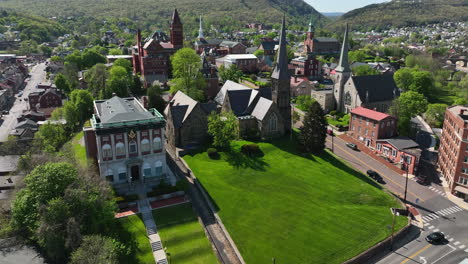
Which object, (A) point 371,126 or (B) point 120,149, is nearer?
(B) point 120,149

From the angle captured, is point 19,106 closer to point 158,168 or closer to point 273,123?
point 158,168

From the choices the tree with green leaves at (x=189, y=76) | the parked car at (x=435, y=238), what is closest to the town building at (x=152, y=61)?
the tree with green leaves at (x=189, y=76)

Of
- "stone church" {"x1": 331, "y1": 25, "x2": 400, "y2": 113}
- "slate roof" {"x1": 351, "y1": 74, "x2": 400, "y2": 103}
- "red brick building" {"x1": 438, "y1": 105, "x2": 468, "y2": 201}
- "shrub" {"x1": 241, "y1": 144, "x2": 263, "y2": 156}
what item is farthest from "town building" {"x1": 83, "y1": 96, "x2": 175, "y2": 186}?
"slate roof" {"x1": 351, "y1": 74, "x2": 400, "y2": 103}

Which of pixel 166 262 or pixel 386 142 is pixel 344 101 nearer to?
pixel 386 142

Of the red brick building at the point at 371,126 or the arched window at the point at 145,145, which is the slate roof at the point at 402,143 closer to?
the red brick building at the point at 371,126

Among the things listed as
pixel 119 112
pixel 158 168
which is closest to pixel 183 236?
pixel 158 168

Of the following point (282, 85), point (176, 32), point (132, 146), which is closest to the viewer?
point (132, 146)
